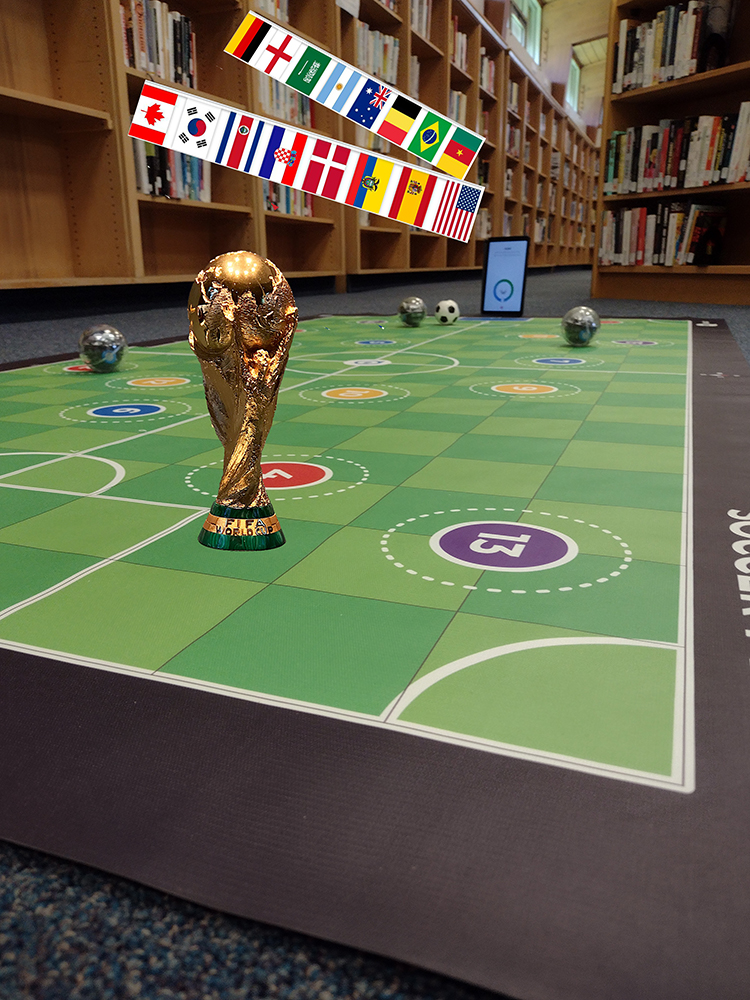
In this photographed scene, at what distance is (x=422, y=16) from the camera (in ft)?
22.7

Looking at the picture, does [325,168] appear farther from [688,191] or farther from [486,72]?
[486,72]

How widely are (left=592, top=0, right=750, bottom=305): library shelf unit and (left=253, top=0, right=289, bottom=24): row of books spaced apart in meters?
2.19

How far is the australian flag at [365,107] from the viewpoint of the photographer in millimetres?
1848

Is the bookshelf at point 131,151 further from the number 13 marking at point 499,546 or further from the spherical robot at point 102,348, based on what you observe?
the number 13 marking at point 499,546

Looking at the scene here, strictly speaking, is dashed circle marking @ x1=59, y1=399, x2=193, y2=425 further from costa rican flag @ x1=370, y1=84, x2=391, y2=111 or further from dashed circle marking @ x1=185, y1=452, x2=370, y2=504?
costa rican flag @ x1=370, y1=84, x2=391, y2=111

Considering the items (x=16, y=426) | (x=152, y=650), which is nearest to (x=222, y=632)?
(x=152, y=650)

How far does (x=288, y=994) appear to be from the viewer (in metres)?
0.39

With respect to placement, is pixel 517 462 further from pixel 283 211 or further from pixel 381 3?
pixel 381 3

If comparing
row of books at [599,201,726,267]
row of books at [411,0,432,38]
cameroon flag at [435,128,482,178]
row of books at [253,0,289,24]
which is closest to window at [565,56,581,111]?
row of books at [411,0,432,38]

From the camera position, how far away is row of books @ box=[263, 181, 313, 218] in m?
5.14

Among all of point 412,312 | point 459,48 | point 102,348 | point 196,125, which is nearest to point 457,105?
point 459,48

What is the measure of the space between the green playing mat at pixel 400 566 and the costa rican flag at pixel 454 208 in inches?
16.3

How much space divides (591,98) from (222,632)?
17625 mm

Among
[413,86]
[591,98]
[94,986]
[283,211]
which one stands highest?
[591,98]
